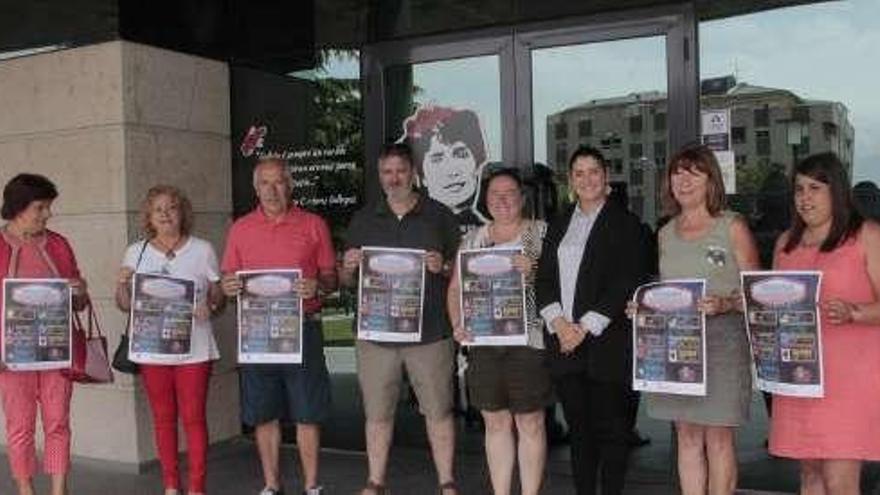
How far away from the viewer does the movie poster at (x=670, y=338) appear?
12.6 ft

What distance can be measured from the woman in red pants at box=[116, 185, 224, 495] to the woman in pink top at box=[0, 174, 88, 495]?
348mm

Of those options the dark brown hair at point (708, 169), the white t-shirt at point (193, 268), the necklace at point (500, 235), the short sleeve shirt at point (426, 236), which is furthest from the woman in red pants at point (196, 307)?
the dark brown hair at point (708, 169)

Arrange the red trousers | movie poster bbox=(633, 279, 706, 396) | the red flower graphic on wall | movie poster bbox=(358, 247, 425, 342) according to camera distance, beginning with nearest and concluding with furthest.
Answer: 1. movie poster bbox=(633, 279, 706, 396)
2. movie poster bbox=(358, 247, 425, 342)
3. the red trousers
4. the red flower graphic on wall

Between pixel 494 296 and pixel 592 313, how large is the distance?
463 millimetres

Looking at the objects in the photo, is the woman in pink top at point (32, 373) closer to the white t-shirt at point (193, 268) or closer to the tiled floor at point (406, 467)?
the white t-shirt at point (193, 268)

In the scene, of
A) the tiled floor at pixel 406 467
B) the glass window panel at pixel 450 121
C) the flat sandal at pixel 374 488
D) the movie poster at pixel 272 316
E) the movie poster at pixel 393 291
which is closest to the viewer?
the movie poster at pixel 393 291

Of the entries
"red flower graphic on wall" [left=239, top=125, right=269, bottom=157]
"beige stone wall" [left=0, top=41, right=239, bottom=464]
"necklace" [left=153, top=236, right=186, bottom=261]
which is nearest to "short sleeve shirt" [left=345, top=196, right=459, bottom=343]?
"necklace" [left=153, top=236, right=186, bottom=261]

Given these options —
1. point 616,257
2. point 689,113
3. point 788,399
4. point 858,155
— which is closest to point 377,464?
point 616,257

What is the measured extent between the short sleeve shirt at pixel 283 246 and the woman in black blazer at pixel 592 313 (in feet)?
3.91

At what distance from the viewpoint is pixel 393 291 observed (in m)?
4.61

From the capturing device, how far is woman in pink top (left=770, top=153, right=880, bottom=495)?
3521 mm

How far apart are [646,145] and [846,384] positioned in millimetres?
2249

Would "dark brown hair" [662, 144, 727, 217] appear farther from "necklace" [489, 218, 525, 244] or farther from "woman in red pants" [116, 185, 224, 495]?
"woman in red pants" [116, 185, 224, 495]

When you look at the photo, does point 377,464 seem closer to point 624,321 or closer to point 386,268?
point 386,268
